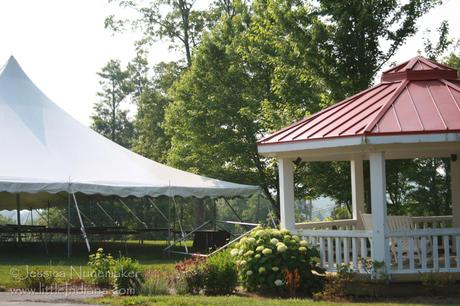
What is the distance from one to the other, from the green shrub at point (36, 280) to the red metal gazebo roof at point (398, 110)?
14.4ft

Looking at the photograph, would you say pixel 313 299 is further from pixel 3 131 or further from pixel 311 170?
pixel 3 131

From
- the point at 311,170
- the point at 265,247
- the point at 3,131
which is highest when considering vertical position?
the point at 3,131

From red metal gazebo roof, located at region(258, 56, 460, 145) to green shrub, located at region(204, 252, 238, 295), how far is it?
7.85 ft

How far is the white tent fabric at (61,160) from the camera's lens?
60.1ft

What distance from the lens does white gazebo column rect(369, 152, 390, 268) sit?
35.9 ft

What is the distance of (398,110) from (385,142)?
3.50ft

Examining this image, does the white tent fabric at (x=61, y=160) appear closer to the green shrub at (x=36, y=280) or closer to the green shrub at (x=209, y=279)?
the green shrub at (x=36, y=280)

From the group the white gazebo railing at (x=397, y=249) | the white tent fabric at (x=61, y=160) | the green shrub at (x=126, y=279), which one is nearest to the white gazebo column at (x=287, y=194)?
the white gazebo railing at (x=397, y=249)

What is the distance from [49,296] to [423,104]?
22.3 ft

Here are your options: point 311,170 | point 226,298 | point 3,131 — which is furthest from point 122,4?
point 226,298

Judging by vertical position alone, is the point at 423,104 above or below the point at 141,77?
below

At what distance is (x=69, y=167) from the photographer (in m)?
19.2

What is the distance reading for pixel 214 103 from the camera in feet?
87.5

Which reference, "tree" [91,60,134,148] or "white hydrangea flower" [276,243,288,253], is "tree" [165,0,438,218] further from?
"tree" [91,60,134,148]
